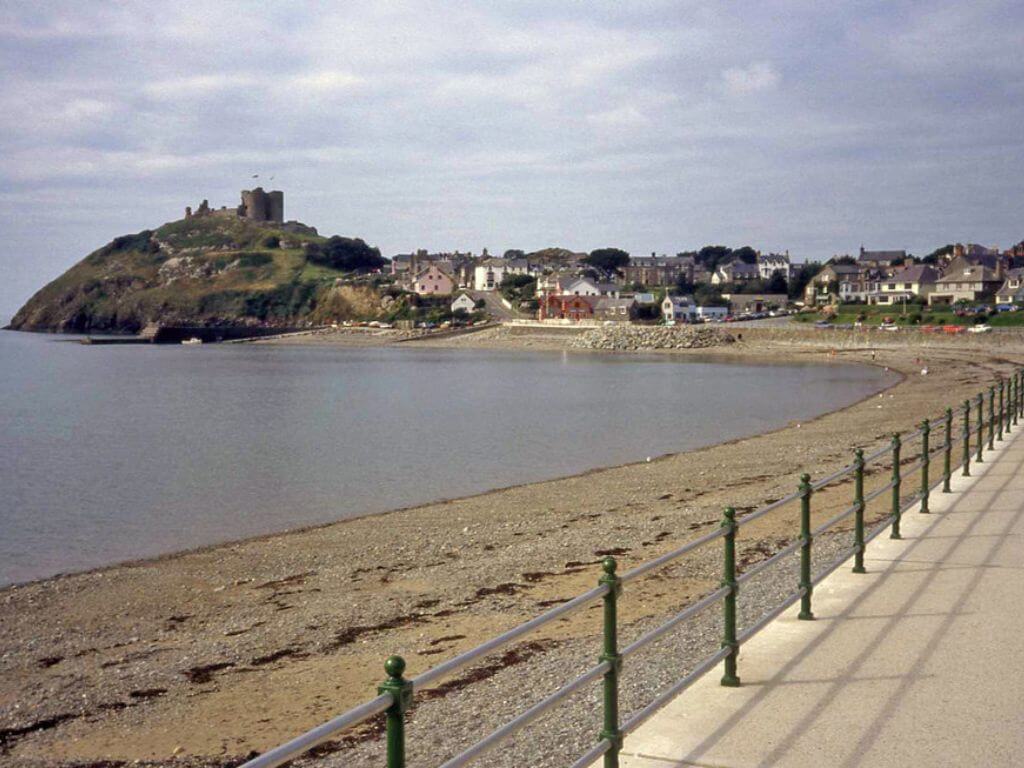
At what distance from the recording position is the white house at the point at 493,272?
164m

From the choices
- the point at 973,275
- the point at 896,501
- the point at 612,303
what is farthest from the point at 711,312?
the point at 896,501

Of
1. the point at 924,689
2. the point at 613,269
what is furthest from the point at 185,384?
the point at 613,269

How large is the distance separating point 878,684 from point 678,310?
122m

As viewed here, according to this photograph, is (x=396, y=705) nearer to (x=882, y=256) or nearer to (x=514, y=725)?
(x=514, y=725)

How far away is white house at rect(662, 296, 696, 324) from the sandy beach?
105 meters

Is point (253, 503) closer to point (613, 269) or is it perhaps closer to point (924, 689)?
point (924, 689)

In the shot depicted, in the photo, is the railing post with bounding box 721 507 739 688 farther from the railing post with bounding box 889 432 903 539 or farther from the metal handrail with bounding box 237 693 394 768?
the railing post with bounding box 889 432 903 539

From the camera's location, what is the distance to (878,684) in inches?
239

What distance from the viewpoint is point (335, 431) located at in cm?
3694

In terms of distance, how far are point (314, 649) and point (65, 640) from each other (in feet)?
10.8

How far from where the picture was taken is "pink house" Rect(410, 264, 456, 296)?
164 m

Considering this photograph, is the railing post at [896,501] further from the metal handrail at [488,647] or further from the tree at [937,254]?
the tree at [937,254]

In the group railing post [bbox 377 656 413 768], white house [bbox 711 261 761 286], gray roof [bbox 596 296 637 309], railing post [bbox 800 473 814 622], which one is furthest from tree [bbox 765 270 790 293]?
railing post [bbox 377 656 413 768]

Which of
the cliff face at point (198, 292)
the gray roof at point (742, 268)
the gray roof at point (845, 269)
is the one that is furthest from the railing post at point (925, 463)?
the cliff face at point (198, 292)
